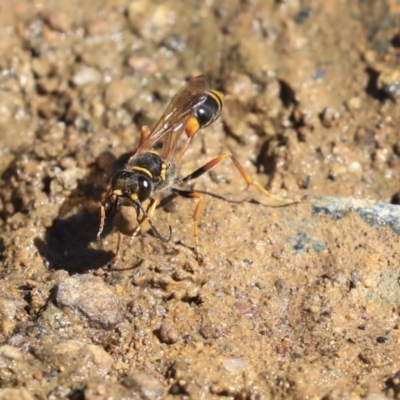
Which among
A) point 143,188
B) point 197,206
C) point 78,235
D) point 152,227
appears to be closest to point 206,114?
point 197,206

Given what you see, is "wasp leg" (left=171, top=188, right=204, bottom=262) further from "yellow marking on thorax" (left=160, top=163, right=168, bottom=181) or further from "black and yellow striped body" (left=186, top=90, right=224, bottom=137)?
→ "black and yellow striped body" (left=186, top=90, right=224, bottom=137)

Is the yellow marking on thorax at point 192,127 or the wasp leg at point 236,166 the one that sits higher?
the yellow marking on thorax at point 192,127

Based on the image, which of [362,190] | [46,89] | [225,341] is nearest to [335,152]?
[362,190]

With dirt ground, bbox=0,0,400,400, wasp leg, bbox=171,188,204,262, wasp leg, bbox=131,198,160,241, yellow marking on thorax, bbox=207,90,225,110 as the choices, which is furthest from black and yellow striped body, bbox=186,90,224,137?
wasp leg, bbox=131,198,160,241

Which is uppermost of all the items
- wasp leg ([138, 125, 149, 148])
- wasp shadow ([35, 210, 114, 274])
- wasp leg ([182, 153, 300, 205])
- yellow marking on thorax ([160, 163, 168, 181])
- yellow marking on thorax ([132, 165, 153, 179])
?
wasp leg ([138, 125, 149, 148])

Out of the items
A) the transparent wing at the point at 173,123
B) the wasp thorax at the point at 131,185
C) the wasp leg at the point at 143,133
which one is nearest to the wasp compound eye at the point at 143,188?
the wasp thorax at the point at 131,185

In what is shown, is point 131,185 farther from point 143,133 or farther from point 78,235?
point 143,133

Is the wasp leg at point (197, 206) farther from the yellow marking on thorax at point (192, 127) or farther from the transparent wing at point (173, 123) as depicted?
the yellow marking on thorax at point (192, 127)

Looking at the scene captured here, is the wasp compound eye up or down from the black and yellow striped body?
down
